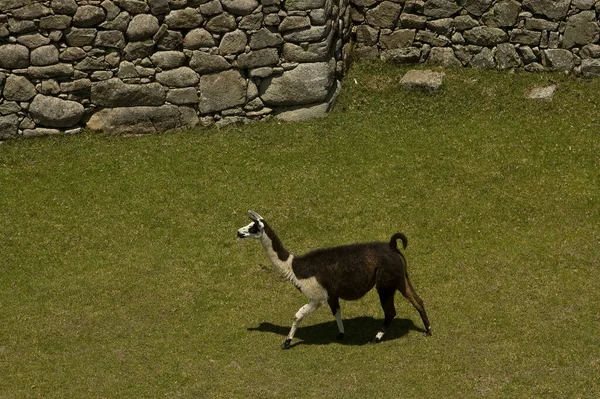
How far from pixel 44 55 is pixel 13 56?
0.57m

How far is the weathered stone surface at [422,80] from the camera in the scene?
76.0 ft

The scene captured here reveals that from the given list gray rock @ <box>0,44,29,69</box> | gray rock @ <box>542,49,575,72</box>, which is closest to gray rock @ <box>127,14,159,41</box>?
gray rock @ <box>0,44,29,69</box>

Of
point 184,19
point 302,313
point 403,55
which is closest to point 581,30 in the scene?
point 403,55

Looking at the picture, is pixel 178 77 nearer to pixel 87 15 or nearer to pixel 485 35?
pixel 87 15

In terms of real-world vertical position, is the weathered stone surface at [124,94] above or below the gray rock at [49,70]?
below

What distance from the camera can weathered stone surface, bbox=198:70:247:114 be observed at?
22.6 meters

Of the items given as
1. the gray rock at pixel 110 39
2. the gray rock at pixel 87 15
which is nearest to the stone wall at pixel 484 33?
the gray rock at pixel 110 39

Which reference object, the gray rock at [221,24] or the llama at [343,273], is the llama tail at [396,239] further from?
the gray rock at [221,24]

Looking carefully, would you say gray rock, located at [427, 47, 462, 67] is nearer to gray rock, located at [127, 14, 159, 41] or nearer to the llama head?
gray rock, located at [127, 14, 159, 41]

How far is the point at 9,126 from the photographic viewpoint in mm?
22484

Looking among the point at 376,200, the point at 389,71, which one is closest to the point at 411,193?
the point at 376,200

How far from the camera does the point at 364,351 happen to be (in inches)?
634

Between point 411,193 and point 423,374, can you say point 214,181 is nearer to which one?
point 411,193

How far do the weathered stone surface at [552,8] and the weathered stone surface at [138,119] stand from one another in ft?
22.8
